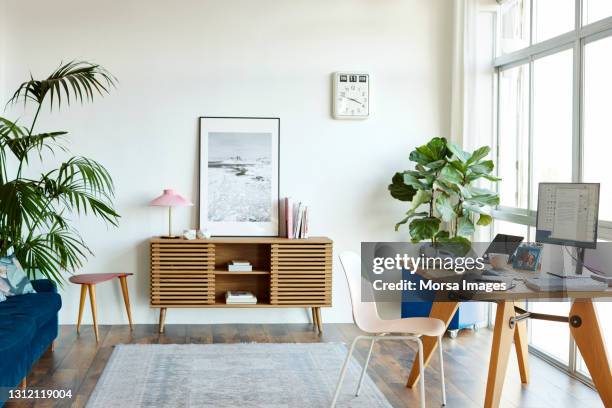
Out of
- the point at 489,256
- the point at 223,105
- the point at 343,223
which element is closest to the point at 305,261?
the point at 343,223

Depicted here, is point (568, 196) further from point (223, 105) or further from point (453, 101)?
point (223, 105)

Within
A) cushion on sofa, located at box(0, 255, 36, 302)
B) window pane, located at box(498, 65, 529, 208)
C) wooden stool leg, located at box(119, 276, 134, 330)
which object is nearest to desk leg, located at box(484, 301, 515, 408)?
window pane, located at box(498, 65, 529, 208)

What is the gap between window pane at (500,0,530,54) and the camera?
552 centimetres

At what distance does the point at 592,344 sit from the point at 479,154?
2.07 m

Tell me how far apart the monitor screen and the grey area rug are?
1.37 metres

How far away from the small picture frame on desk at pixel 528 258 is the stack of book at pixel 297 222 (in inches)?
85.2

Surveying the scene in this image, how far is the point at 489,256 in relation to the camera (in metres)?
4.16

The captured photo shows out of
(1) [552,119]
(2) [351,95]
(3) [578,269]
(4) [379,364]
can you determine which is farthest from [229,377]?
(1) [552,119]

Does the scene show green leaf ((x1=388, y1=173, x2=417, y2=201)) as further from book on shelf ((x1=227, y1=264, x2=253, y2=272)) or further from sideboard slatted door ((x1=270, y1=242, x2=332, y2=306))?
book on shelf ((x1=227, y1=264, x2=253, y2=272))

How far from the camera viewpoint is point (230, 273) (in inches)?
227

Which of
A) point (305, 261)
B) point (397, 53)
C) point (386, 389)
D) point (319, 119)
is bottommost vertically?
point (386, 389)

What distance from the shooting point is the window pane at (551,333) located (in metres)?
4.91

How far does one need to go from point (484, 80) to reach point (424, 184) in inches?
44.9

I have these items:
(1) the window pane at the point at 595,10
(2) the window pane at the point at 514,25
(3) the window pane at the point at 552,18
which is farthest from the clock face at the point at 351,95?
(1) the window pane at the point at 595,10
